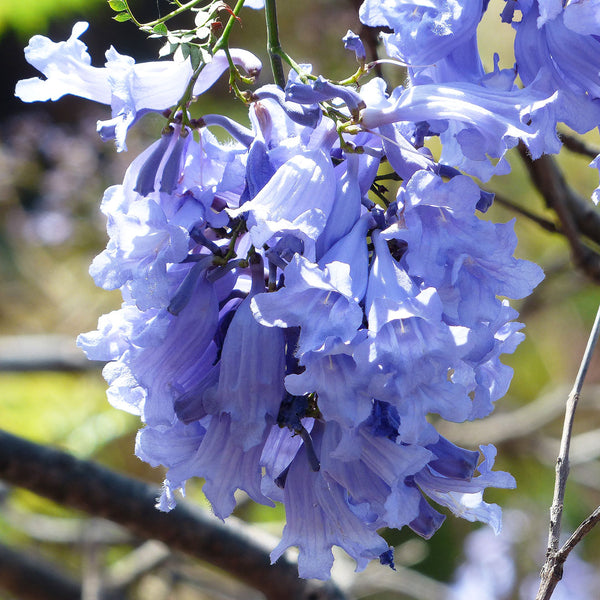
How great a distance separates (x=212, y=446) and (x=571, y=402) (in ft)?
0.86

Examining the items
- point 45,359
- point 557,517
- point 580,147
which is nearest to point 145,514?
point 557,517

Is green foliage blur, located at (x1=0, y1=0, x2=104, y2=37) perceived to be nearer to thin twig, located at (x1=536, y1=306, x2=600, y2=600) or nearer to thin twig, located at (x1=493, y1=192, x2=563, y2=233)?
thin twig, located at (x1=493, y1=192, x2=563, y2=233)

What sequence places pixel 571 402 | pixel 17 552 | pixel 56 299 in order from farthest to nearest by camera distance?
1. pixel 56 299
2. pixel 17 552
3. pixel 571 402

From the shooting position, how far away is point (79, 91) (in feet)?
1.35

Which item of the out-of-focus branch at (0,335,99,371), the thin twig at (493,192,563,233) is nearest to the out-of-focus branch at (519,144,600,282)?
the thin twig at (493,192,563,233)

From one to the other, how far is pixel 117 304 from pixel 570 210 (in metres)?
1.83

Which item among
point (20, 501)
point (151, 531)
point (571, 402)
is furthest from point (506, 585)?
point (571, 402)

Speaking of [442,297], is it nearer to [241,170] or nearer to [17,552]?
[241,170]

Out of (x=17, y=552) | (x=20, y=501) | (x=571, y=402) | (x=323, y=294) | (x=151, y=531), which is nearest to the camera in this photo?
(x=323, y=294)

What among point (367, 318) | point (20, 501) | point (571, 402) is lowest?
point (20, 501)

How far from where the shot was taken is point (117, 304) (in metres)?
2.46

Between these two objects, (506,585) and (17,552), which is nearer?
(17,552)

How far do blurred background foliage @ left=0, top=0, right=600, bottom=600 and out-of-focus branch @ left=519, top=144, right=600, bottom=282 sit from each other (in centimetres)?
57

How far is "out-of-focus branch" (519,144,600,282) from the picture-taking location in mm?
789
